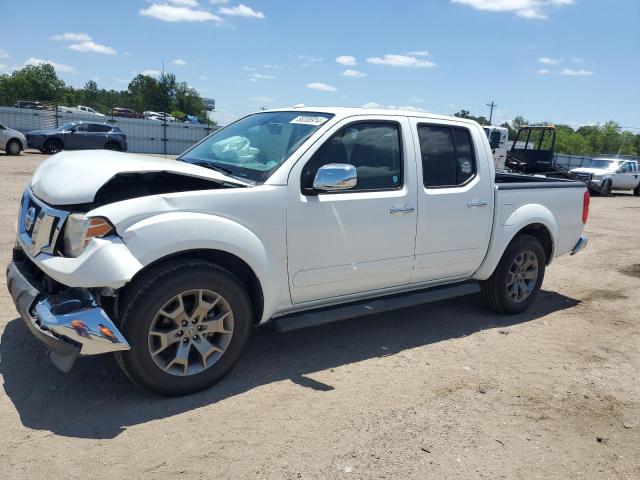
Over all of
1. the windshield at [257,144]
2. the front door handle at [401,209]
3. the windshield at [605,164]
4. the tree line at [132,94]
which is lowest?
the front door handle at [401,209]

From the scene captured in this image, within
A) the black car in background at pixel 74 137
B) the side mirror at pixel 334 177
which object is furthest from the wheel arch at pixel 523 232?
the black car in background at pixel 74 137

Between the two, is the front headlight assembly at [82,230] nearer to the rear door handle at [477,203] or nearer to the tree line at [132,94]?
the rear door handle at [477,203]

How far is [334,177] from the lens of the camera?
3695 millimetres

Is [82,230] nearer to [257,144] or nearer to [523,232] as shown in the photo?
[257,144]

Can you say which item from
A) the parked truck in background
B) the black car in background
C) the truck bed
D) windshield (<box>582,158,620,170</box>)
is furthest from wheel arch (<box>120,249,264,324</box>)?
windshield (<box>582,158,620,170</box>)

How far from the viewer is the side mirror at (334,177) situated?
370 cm

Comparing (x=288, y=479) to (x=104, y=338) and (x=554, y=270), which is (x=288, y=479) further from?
(x=554, y=270)

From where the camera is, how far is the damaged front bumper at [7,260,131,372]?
3.01 metres

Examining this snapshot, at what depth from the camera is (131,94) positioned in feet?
331

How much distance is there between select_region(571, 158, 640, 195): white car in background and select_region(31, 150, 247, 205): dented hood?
22.0 m

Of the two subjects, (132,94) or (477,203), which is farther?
(132,94)

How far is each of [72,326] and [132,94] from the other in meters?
106

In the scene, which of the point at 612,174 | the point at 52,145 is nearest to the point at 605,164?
the point at 612,174

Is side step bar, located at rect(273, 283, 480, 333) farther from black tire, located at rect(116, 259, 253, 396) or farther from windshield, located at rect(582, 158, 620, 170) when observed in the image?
windshield, located at rect(582, 158, 620, 170)
